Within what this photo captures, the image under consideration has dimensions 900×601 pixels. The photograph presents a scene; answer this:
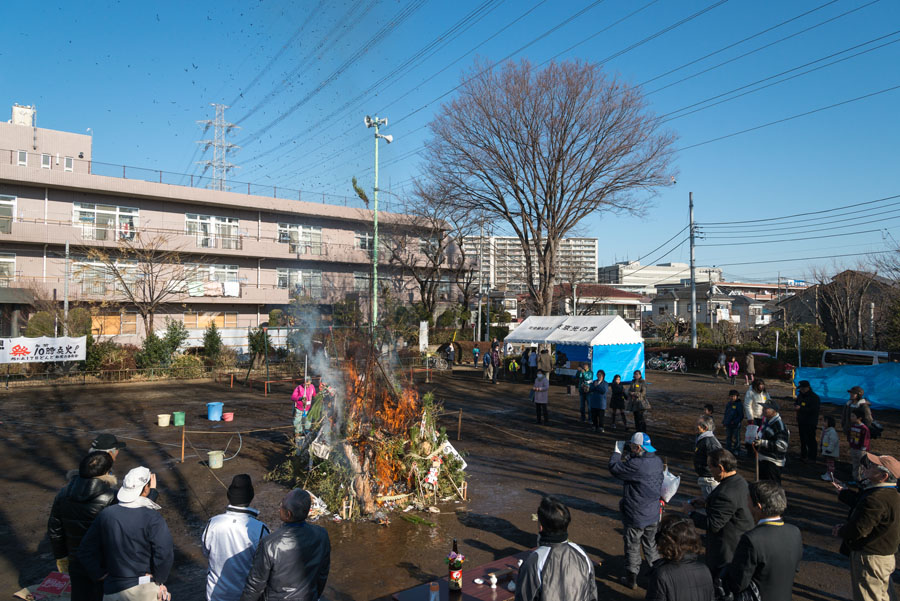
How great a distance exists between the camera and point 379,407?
26.3 ft

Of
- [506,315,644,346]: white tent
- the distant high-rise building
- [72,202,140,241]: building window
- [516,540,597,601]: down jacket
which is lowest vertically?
[516,540,597,601]: down jacket

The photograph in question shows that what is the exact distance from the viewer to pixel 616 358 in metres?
22.3

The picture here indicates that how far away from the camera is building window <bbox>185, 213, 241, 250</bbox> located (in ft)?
106

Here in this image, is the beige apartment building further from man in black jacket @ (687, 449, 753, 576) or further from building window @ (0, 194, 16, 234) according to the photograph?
man in black jacket @ (687, 449, 753, 576)

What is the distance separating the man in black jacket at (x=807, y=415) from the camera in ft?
34.6

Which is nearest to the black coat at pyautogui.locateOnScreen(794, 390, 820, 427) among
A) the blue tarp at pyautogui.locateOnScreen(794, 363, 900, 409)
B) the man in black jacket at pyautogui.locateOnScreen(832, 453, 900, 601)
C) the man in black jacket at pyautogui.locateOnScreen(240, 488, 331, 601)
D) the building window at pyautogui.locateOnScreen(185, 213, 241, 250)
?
the blue tarp at pyautogui.locateOnScreen(794, 363, 900, 409)

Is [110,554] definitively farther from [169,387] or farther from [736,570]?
[169,387]

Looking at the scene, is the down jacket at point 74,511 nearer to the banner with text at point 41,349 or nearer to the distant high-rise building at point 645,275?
the banner with text at point 41,349

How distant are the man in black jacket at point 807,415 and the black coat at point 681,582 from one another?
9111 millimetres

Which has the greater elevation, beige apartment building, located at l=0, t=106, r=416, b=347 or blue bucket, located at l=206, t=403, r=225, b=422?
beige apartment building, located at l=0, t=106, r=416, b=347

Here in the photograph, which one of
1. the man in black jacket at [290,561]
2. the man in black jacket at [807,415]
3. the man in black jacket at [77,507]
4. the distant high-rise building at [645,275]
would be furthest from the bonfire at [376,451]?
the distant high-rise building at [645,275]

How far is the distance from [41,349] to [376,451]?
2022 centimetres

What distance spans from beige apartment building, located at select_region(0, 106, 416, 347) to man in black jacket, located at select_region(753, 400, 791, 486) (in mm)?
28477

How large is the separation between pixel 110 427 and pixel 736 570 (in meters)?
15.4
